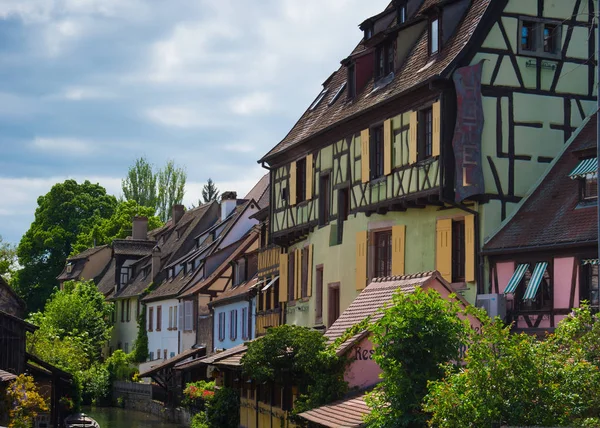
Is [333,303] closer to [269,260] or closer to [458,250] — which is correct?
[458,250]

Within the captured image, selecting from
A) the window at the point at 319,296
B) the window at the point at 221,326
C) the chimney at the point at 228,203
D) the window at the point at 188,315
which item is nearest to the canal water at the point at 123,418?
the window at the point at 221,326

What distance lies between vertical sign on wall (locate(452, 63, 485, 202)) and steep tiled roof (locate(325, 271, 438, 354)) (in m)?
2.29

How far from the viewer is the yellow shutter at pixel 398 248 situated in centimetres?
2691

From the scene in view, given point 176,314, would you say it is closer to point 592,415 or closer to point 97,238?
point 97,238

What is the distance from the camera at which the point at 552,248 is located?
22344 millimetres

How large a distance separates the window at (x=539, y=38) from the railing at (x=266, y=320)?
14.6 m

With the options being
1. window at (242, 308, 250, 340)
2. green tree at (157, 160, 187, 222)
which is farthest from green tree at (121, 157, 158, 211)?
window at (242, 308, 250, 340)

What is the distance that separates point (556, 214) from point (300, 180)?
12088mm

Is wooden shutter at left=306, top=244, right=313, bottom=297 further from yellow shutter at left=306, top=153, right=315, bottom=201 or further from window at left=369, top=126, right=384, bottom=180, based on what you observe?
window at left=369, top=126, right=384, bottom=180

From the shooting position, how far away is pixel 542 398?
48.5 ft

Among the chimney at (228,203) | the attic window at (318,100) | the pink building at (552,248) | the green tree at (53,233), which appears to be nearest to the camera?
the pink building at (552,248)

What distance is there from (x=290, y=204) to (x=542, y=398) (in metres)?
20.1

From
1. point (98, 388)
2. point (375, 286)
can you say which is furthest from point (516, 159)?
point (98, 388)

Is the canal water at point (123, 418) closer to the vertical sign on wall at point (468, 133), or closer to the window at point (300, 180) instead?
the window at point (300, 180)
